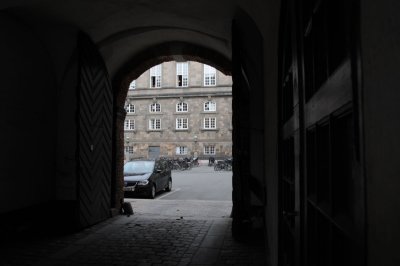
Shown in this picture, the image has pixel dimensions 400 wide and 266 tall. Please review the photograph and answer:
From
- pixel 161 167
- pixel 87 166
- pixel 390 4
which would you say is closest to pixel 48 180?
pixel 87 166

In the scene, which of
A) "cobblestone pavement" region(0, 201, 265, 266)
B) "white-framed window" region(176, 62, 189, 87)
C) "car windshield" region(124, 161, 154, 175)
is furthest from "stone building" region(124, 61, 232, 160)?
"cobblestone pavement" region(0, 201, 265, 266)

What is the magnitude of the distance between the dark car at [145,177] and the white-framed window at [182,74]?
29.6 metres

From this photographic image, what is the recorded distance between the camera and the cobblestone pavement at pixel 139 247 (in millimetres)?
5004

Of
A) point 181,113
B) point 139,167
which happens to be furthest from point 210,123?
point 139,167

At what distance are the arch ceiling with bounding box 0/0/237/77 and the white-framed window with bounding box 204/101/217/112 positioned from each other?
33.3 meters

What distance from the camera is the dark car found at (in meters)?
12.5

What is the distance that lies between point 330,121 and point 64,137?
7.44m

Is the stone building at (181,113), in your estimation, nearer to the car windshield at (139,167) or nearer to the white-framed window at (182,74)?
the white-framed window at (182,74)

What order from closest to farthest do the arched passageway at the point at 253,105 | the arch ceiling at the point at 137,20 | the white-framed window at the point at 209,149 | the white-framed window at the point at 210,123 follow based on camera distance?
the arched passageway at the point at 253,105
the arch ceiling at the point at 137,20
the white-framed window at the point at 209,149
the white-framed window at the point at 210,123

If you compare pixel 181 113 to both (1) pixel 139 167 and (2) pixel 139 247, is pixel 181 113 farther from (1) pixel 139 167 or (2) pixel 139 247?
(2) pixel 139 247

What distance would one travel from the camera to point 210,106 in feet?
138

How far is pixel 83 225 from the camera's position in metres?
7.00

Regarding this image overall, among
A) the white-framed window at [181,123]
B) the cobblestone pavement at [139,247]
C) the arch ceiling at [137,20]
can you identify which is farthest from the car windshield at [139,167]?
the white-framed window at [181,123]

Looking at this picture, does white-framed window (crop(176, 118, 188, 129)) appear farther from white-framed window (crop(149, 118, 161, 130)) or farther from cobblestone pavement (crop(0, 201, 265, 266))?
cobblestone pavement (crop(0, 201, 265, 266))
